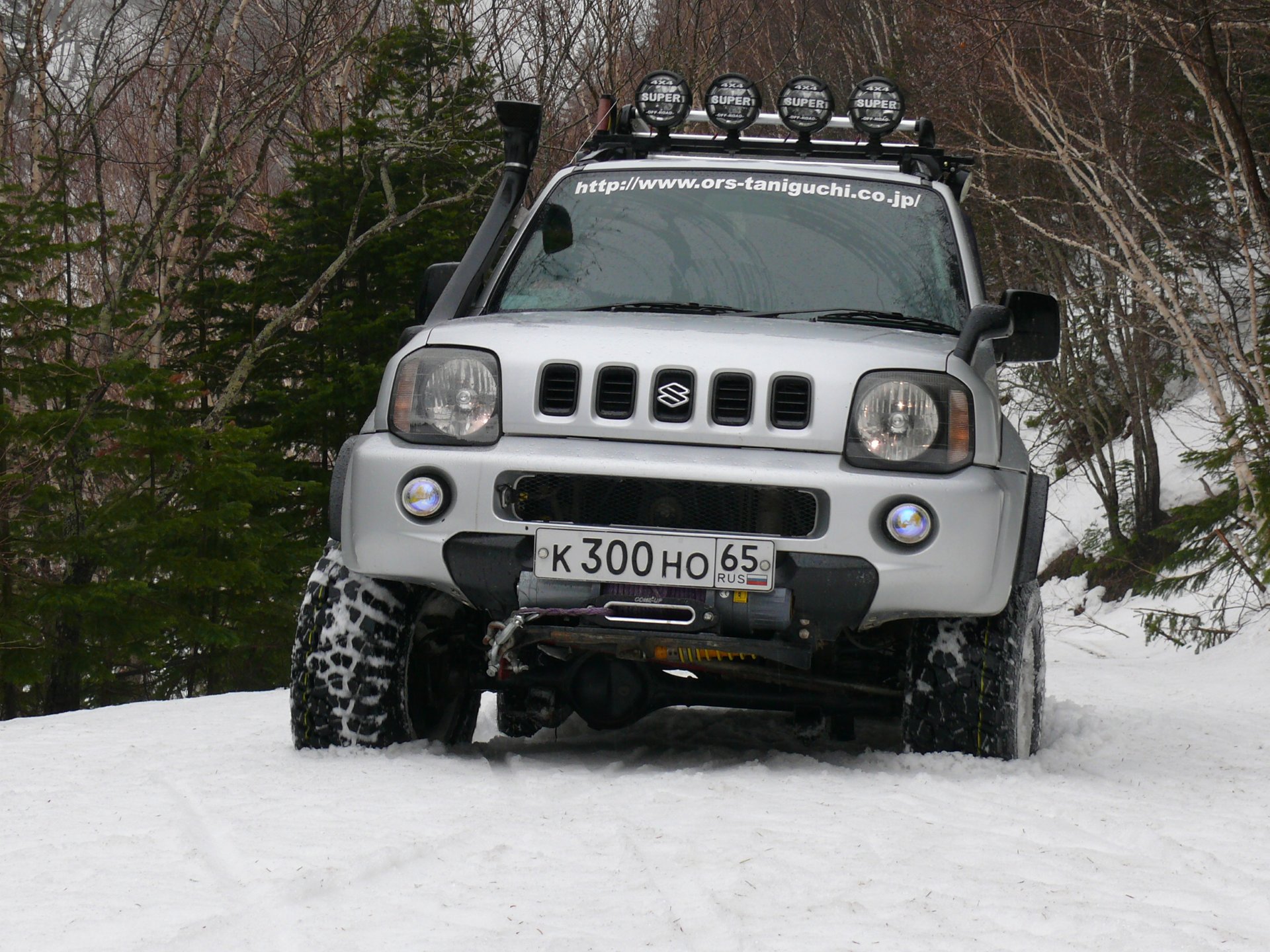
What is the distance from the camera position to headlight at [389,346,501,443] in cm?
423

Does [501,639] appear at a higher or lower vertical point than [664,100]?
lower

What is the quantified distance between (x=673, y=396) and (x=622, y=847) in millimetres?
1332

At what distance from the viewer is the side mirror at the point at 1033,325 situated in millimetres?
4738

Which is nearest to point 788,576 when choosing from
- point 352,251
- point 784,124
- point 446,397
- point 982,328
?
point 982,328

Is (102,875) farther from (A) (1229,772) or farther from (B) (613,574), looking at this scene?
(A) (1229,772)

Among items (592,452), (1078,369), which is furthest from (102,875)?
(1078,369)

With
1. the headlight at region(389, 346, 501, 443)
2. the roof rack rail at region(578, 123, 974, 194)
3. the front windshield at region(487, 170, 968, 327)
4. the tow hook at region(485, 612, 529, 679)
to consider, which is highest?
the roof rack rail at region(578, 123, 974, 194)

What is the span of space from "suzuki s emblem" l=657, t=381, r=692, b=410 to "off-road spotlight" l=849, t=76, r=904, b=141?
2.05m

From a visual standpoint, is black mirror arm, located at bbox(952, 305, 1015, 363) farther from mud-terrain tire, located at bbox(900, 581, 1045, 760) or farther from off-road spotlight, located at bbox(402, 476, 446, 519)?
off-road spotlight, located at bbox(402, 476, 446, 519)

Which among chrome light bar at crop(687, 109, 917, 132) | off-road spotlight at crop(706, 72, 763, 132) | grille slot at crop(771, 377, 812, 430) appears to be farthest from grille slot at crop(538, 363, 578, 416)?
chrome light bar at crop(687, 109, 917, 132)

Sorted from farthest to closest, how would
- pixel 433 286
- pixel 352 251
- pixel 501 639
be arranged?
pixel 352 251 → pixel 433 286 → pixel 501 639

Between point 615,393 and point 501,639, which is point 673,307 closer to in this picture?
point 615,393

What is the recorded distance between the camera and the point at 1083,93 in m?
14.2

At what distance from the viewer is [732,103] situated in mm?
5773
